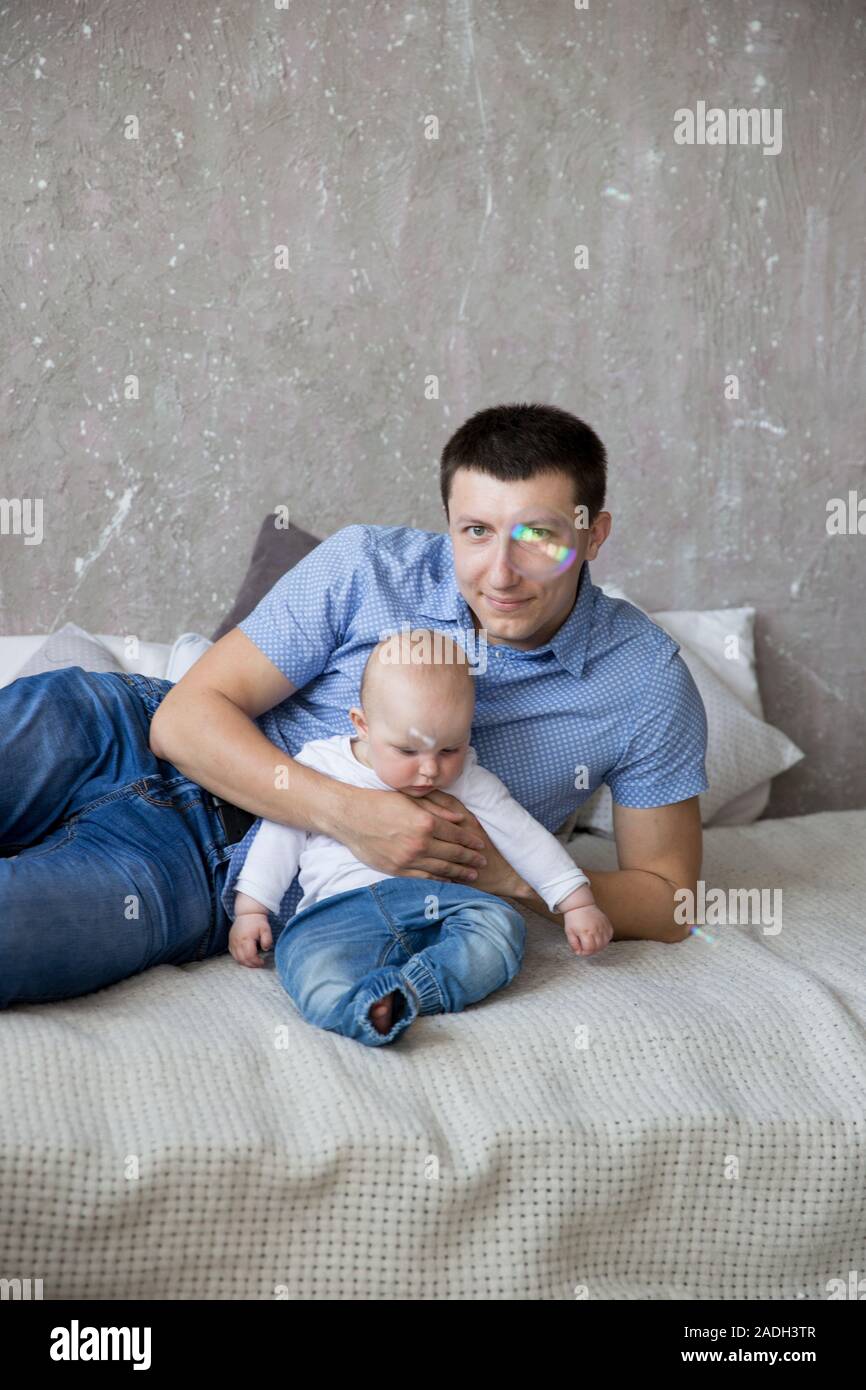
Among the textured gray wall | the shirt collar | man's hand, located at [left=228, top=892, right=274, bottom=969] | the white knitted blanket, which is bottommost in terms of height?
the white knitted blanket

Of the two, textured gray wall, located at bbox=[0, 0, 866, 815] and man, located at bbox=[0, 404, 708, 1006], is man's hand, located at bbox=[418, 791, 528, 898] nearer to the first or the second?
man, located at bbox=[0, 404, 708, 1006]

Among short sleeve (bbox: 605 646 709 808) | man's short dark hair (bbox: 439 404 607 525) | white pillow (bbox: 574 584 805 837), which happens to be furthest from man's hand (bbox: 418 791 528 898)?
white pillow (bbox: 574 584 805 837)

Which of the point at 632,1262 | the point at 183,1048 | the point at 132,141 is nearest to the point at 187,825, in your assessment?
the point at 183,1048

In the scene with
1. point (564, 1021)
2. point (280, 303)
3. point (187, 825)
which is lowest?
point (564, 1021)

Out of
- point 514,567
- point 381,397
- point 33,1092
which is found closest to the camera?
point 33,1092

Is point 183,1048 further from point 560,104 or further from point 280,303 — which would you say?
point 560,104

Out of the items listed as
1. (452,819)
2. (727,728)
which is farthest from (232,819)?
(727,728)

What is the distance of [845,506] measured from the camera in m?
2.91

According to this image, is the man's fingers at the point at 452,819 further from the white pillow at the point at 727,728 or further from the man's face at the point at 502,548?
the white pillow at the point at 727,728

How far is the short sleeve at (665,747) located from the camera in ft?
5.89

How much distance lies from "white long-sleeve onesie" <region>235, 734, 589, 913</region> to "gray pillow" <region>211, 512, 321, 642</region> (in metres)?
0.80

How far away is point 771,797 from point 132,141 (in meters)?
2.06

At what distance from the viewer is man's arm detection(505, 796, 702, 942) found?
5.84 ft

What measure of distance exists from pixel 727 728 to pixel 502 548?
115cm
